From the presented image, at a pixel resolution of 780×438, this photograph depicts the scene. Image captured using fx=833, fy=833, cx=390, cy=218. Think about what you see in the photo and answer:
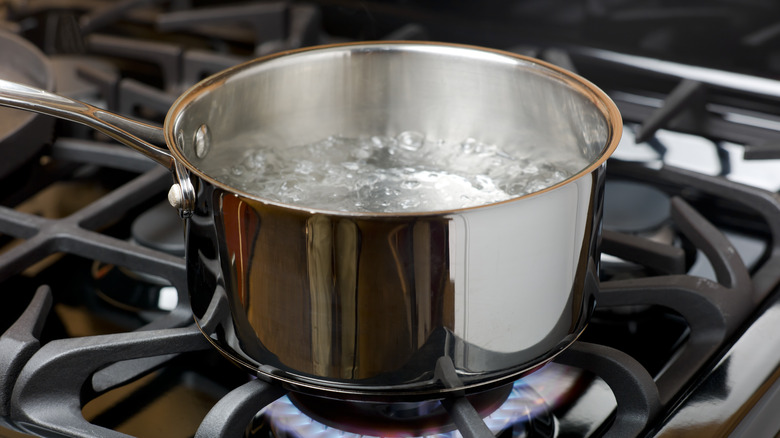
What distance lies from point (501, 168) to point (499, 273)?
0.63 feet

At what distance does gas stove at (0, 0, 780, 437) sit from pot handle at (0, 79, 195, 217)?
3.1 inches

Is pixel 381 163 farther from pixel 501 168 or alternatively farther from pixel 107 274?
pixel 107 274

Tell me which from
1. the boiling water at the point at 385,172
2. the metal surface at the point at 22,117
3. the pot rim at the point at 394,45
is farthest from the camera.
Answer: the metal surface at the point at 22,117

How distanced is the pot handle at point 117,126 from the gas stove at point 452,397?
0.26 feet

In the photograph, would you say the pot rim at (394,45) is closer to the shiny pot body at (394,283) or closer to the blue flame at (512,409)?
the shiny pot body at (394,283)

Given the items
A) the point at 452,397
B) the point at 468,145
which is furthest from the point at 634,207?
the point at 452,397

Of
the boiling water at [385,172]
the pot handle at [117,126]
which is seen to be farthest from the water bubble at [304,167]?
the pot handle at [117,126]

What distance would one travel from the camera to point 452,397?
36 centimetres

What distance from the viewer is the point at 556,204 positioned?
0.32 meters

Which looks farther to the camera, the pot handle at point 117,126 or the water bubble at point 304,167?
the water bubble at point 304,167

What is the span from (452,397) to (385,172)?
0.18 meters

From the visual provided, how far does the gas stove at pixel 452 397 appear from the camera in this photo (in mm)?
386

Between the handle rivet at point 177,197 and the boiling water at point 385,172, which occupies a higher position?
the handle rivet at point 177,197

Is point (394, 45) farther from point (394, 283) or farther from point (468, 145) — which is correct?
point (394, 283)
